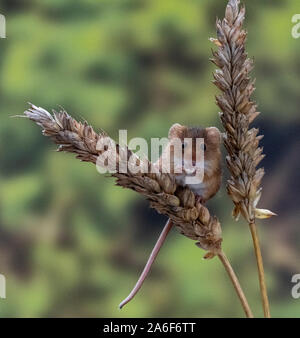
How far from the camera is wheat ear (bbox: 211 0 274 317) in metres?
0.96

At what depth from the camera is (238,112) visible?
99 cm

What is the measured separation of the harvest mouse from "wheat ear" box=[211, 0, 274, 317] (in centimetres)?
7

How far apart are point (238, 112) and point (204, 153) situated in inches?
5.9

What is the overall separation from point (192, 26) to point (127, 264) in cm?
141

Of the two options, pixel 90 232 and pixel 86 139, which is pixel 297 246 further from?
pixel 86 139

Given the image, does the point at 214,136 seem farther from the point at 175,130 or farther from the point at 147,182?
the point at 147,182

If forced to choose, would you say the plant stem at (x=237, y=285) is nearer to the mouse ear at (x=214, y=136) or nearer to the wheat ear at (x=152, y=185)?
the wheat ear at (x=152, y=185)

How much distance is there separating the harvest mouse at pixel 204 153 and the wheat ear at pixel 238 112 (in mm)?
71

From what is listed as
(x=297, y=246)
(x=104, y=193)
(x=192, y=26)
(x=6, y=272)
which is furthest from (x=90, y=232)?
(x=192, y=26)

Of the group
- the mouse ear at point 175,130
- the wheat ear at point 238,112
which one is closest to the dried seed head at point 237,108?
the wheat ear at point 238,112

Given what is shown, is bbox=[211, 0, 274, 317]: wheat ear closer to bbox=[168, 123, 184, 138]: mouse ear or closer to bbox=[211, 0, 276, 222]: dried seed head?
bbox=[211, 0, 276, 222]: dried seed head

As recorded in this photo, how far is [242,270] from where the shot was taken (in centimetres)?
302

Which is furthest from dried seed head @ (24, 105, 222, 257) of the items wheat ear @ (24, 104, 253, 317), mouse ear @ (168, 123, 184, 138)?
mouse ear @ (168, 123, 184, 138)

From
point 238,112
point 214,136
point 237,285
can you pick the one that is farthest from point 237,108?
point 237,285
